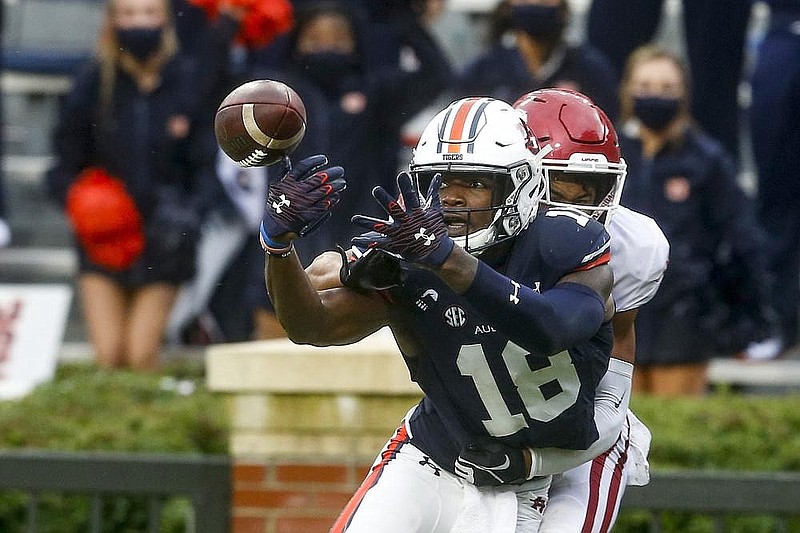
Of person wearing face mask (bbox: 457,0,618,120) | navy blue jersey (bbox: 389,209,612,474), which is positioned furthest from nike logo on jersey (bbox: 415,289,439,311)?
person wearing face mask (bbox: 457,0,618,120)

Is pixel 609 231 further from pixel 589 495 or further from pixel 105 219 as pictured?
pixel 105 219

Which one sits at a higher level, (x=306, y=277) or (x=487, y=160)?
(x=487, y=160)

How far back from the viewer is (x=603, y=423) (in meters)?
4.46

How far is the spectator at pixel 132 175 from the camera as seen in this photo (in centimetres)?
845

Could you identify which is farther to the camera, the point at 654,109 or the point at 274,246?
the point at 654,109

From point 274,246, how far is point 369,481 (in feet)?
2.48

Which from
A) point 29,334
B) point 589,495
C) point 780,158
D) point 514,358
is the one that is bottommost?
point 29,334

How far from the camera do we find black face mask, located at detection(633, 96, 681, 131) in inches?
311

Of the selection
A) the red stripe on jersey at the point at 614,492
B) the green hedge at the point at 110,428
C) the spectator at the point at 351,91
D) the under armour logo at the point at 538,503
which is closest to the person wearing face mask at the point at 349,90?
the spectator at the point at 351,91

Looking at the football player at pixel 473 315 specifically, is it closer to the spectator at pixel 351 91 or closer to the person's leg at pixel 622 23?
the spectator at pixel 351 91

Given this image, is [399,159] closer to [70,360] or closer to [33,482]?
[70,360]

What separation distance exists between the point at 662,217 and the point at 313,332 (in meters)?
3.97

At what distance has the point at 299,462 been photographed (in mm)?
6137

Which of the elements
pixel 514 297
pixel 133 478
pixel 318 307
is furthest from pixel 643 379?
pixel 514 297
